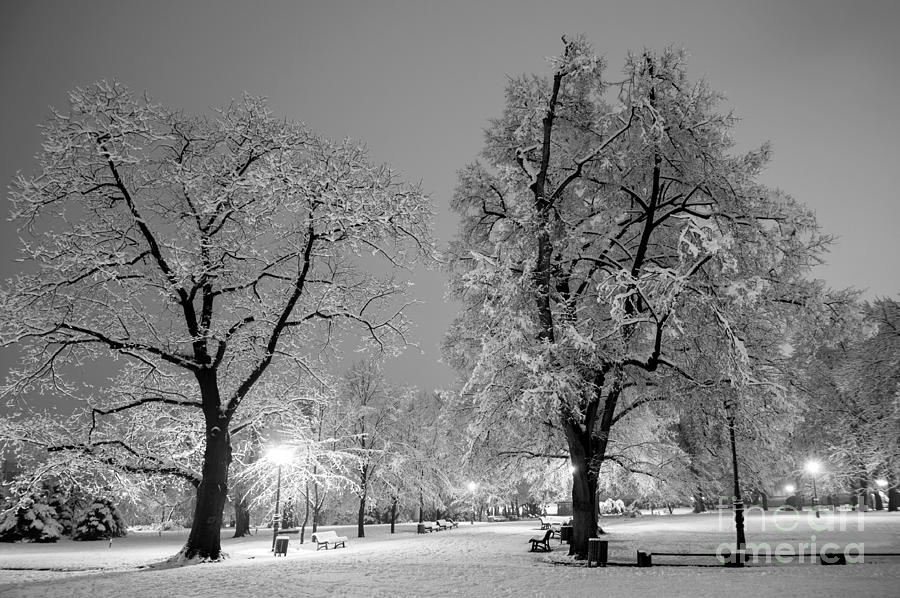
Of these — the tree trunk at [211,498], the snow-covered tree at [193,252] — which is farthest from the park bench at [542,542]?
the tree trunk at [211,498]

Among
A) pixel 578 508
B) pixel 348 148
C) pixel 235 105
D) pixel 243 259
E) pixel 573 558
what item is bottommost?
pixel 573 558

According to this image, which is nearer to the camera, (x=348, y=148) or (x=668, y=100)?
(x=668, y=100)

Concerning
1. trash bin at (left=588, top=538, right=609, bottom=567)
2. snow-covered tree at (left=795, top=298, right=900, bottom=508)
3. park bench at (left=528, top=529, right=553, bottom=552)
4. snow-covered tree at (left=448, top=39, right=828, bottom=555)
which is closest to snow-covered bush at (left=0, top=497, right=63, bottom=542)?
park bench at (left=528, top=529, right=553, bottom=552)

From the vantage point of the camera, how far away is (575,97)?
17000 mm

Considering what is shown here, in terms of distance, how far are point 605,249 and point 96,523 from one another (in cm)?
4367

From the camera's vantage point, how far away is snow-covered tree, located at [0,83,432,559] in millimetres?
14141

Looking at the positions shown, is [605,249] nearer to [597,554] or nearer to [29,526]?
[597,554]

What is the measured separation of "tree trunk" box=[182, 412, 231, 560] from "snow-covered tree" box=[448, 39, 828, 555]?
7785 millimetres

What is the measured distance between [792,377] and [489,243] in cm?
1013

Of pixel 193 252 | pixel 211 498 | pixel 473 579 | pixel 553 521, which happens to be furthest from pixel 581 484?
pixel 553 521

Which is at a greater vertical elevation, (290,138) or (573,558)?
(290,138)

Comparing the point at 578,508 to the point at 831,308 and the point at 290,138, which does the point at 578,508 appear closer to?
the point at 831,308

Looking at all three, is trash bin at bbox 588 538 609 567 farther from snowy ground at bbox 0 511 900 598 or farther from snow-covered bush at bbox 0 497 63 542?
snow-covered bush at bbox 0 497 63 542

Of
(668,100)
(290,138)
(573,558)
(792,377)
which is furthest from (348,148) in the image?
(792,377)
